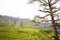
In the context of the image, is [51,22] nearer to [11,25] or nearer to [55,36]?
[55,36]

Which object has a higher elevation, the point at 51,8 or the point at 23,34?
the point at 51,8

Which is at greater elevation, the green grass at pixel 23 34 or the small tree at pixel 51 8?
the small tree at pixel 51 8

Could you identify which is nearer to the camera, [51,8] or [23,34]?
[51,8]

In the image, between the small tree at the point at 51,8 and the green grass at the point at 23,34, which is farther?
the green grass at the point at 23,34

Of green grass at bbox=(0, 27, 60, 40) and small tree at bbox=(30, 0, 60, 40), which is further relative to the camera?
green grass at bbox=(0, 27, 60, 40)

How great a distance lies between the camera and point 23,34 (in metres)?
4.42

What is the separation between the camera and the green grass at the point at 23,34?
430cm

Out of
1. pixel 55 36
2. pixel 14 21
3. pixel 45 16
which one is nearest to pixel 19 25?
pixel 14 21

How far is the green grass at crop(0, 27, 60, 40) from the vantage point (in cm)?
430

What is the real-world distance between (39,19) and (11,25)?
926 mm

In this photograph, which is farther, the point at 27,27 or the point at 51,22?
the point at 27,27

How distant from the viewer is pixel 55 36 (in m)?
4.04

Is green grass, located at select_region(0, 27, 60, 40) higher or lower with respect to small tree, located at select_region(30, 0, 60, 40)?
lower

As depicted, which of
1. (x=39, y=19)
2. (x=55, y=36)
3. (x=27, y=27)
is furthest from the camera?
(x=27, y=27)
